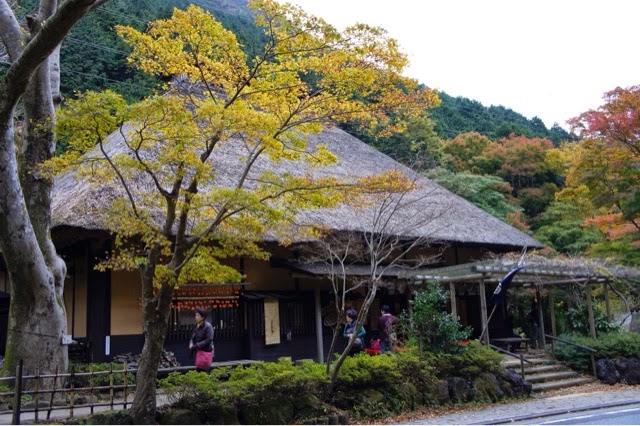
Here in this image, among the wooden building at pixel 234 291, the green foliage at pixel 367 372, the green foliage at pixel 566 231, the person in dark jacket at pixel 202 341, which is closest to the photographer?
the person in dark jacket at pixel 202 341

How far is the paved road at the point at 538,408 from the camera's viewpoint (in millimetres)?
9914

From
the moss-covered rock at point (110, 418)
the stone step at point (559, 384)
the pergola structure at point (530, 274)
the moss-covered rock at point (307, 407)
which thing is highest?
the pergola structure at point (530, 274)

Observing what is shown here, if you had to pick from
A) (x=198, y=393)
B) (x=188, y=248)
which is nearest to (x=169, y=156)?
(x=188, y=248)

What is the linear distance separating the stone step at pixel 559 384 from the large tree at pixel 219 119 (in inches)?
306

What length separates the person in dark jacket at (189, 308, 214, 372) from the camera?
960cm

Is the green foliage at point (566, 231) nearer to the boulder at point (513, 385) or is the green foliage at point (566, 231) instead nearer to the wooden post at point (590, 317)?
the wooden post at point (590, 317)

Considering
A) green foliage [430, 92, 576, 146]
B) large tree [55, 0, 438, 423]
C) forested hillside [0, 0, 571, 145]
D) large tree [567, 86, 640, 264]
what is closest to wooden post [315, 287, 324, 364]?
large tree [55, 0, 438, 423]

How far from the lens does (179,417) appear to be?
8.24m

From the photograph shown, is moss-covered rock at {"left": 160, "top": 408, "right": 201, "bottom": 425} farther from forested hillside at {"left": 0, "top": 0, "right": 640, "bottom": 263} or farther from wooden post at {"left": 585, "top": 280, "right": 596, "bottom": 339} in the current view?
wooden post at {"left": 585, "top": 280, "right": 596, "bottom": 339}

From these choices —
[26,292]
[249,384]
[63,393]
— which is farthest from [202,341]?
[26,292]

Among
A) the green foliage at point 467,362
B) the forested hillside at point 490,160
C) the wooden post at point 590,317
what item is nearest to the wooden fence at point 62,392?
the green foliage at point 467,362

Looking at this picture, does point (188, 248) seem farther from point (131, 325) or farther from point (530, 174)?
point (530, 174)

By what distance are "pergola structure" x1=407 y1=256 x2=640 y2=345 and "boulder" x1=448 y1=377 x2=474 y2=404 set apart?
196 centimetres

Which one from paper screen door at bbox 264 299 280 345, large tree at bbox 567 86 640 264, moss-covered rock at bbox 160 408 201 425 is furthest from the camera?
large tree at bbox 567 86 640 264
